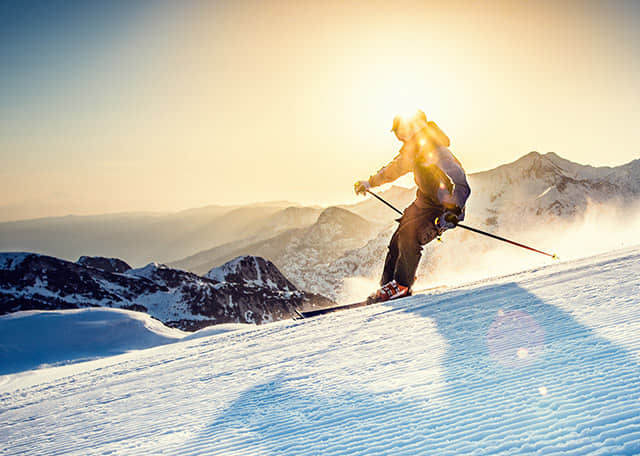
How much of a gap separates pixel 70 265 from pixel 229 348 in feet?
198

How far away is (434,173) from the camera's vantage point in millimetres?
6273

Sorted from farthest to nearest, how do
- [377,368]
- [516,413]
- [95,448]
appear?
[377,368] → [95,448] → [516,413]

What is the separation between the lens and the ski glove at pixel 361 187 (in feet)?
26.6

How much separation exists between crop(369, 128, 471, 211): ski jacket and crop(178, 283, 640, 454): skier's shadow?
3.05 meters

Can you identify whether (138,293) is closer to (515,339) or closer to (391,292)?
(391,292)

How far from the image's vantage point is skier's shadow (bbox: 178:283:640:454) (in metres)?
1.60

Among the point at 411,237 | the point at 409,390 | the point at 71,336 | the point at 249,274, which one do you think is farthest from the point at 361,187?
the point at 249,274

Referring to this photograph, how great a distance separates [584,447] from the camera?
1415mm

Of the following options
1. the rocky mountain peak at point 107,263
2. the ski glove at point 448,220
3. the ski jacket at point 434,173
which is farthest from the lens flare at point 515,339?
the rocky mountain peak at point 107,263

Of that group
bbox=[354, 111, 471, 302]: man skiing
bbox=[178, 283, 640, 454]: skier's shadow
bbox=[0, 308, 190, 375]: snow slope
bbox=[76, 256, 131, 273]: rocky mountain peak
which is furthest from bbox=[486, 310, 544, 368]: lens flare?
bbox=[76, 256, 131, 273]: rocky mountain peak

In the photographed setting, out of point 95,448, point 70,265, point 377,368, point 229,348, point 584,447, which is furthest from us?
point 70,265

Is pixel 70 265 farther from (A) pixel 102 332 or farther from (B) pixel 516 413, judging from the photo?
(B) pixel 516 413

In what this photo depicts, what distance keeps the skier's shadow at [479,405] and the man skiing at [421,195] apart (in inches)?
121

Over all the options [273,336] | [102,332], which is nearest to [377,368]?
[273,336]
